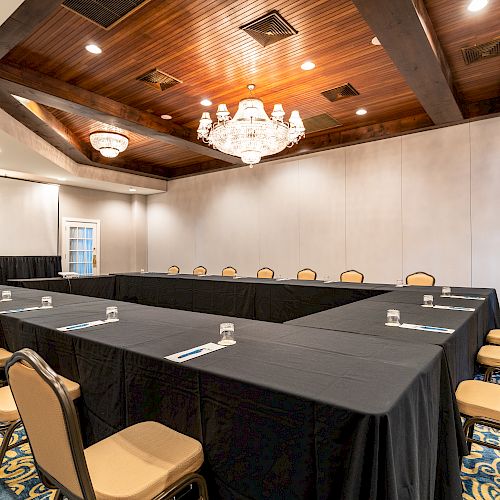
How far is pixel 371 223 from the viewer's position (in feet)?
20.3

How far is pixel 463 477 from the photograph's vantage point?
1.94 meters

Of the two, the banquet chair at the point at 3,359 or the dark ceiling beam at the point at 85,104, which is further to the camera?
the dark ceiling beam at the point at 85,104

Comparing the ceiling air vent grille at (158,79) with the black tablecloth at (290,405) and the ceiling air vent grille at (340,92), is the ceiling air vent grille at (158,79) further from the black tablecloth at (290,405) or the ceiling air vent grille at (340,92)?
the black tablecloth at (290,405)

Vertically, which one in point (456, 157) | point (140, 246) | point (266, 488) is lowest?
point (266, 488)

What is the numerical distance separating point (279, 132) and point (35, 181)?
6676 millimetres

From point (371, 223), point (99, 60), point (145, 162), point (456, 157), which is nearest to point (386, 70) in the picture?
point (456, 157)

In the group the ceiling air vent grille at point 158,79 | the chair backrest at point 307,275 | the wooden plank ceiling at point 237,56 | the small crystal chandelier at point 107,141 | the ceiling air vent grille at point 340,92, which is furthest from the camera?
the chair backrest at point 307,275

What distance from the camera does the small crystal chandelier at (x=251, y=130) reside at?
4195 millimetres

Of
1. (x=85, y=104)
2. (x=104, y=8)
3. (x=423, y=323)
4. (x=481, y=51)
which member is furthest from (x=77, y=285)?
(x=481, y=51)

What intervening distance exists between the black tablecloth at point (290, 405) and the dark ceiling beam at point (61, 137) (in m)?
4.02

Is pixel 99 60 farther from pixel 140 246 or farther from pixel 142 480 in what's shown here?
pixel 140 246

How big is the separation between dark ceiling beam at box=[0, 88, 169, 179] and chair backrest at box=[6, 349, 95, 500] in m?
4.25

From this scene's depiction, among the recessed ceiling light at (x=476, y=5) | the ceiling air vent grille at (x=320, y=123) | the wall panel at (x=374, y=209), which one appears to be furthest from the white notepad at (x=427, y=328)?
the ceiling air vent grille at (x=320, y=123)

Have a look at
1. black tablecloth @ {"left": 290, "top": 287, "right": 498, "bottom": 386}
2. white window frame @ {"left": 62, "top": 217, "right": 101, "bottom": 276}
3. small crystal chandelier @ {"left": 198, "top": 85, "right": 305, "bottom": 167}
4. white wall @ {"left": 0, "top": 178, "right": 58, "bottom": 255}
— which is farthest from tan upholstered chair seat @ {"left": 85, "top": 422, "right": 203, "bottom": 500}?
white window frame @ {"left": 62, "top": 217, "right": 101, "bottom": 276}
